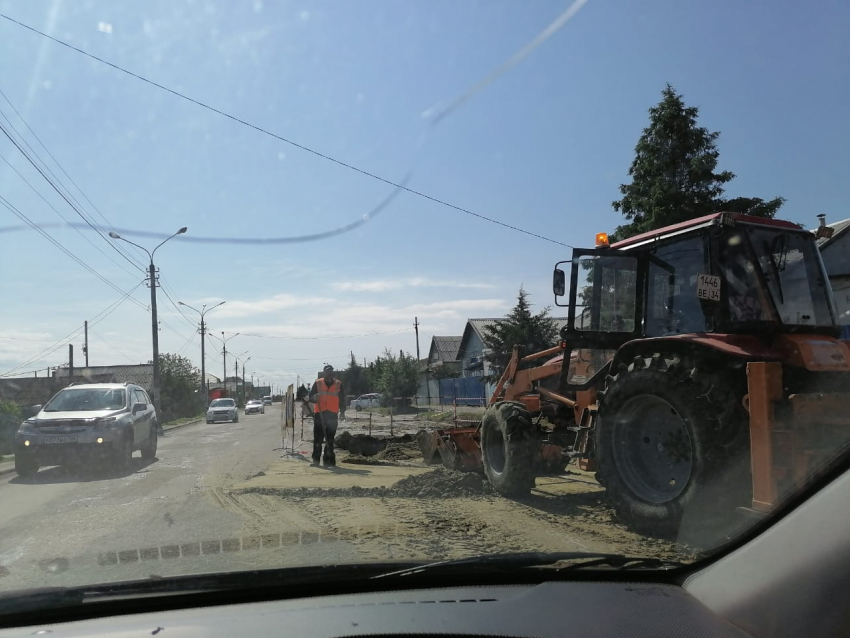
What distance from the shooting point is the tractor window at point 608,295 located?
286 inches

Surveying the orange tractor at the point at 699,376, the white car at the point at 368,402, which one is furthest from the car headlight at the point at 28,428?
the white car at the point at 368,402

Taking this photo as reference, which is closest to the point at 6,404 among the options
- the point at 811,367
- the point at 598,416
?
the point at 598,416

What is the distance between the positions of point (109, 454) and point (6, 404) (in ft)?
64.0

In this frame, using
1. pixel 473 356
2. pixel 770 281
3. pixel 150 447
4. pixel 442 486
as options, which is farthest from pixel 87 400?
pixel 473 356

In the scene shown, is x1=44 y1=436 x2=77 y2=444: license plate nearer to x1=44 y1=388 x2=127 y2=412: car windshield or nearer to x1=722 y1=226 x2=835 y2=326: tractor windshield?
x1=44 y1=388 x2=127 y2=412: car windshield

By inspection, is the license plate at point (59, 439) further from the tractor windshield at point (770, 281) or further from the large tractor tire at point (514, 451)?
the tractor windshield at point (770, 281)

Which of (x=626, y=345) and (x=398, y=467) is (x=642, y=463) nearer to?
(x=626, y=345)

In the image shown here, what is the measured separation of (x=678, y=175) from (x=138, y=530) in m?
17.2

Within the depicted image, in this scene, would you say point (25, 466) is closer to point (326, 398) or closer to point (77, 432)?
point (77, 432)

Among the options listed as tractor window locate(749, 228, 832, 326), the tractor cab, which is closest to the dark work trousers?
the tractor cab

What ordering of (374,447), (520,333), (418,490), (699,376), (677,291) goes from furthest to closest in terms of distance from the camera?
(520,333)
(374,447)
(418,490)
(677,291)
(699,376)

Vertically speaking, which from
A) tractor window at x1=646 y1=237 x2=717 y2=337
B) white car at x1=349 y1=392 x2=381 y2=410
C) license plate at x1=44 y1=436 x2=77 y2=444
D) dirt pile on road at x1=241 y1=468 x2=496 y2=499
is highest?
tractor window at x1=646 y1=237 x2=717 y2=337

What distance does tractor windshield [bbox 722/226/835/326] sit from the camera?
5828 millimetres

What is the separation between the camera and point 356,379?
7538 centimetres
